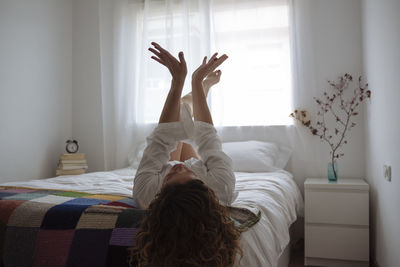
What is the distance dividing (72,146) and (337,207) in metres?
2.58

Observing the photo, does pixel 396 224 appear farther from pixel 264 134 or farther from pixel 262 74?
pixel 262 74

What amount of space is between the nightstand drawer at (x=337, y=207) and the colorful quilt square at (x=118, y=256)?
1694 millimetres

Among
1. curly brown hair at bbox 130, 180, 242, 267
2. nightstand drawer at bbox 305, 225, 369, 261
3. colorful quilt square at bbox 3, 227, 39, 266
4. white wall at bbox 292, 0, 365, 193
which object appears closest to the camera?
curly brown hair at bbox 130, 180, 242, 267

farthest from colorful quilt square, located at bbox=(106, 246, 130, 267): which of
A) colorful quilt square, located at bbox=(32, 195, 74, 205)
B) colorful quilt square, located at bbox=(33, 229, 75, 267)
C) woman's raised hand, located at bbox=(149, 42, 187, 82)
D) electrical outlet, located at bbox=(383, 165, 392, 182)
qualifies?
electrical outlet, located at bbox=(383, 165, 392, 182)

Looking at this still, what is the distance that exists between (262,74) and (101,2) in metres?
1.91

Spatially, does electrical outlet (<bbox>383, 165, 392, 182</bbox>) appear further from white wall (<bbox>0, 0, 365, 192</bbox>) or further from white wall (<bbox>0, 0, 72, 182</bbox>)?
white wall (<bbox>0, 0, 72, 182</bbox>)

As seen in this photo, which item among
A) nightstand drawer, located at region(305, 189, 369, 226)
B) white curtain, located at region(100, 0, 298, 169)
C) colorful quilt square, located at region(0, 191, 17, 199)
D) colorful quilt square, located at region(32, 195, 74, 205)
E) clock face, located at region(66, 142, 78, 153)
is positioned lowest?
nightstand drawer, located at region(305, 189, 369, 226)

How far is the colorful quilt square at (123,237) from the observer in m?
1.09

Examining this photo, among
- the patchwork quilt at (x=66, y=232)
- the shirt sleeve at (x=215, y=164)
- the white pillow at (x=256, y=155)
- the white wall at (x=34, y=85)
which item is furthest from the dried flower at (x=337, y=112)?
the white wall at (x=34, y=85)

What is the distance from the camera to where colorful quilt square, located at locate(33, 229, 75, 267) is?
1148 mm

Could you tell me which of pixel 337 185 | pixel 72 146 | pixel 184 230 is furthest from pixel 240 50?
pixel 184 230

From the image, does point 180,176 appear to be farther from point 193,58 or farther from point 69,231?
point 193,58

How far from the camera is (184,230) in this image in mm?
844

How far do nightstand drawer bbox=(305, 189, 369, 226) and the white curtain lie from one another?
830 mm
